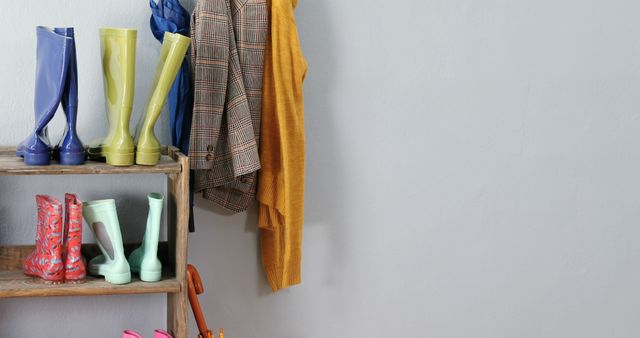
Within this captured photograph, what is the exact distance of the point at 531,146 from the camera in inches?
111

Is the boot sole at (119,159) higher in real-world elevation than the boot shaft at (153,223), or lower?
higher

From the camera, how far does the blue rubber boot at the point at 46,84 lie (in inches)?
76.9

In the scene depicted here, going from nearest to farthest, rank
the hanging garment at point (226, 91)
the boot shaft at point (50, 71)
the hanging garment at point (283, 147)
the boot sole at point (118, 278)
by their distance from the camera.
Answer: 1. the boot shaft at point (50, 71)
2. the boot sole at point (118, 278)
3. the hanging garment at point (226, 91)
4. the hanging garment at point (283, 147)

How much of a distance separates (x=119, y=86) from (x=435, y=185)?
115 centimetres

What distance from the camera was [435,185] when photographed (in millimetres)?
2732

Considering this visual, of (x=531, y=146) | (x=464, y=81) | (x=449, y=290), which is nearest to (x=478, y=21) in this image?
(x=464, y=81)

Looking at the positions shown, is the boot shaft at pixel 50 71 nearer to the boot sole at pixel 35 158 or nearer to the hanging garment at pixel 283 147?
the boot sole at pixel 35 158

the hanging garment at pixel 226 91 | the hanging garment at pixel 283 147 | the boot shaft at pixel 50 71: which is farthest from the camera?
the hanging garment at pixel 283 147

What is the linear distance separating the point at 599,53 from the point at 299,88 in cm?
113

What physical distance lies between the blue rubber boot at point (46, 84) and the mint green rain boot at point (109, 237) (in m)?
0.17

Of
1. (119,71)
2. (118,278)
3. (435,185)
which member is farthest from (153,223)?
(435,185)

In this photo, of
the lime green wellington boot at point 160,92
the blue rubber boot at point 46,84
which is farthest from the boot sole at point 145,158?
the blue rubber boot at point 46,84

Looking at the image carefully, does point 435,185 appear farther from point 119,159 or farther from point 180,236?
point 119,159

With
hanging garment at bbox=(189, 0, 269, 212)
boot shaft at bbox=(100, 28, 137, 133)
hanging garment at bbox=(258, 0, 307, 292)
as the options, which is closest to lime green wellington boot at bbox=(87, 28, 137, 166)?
boot shaft at bbox=(100, 28, 137, 133)
